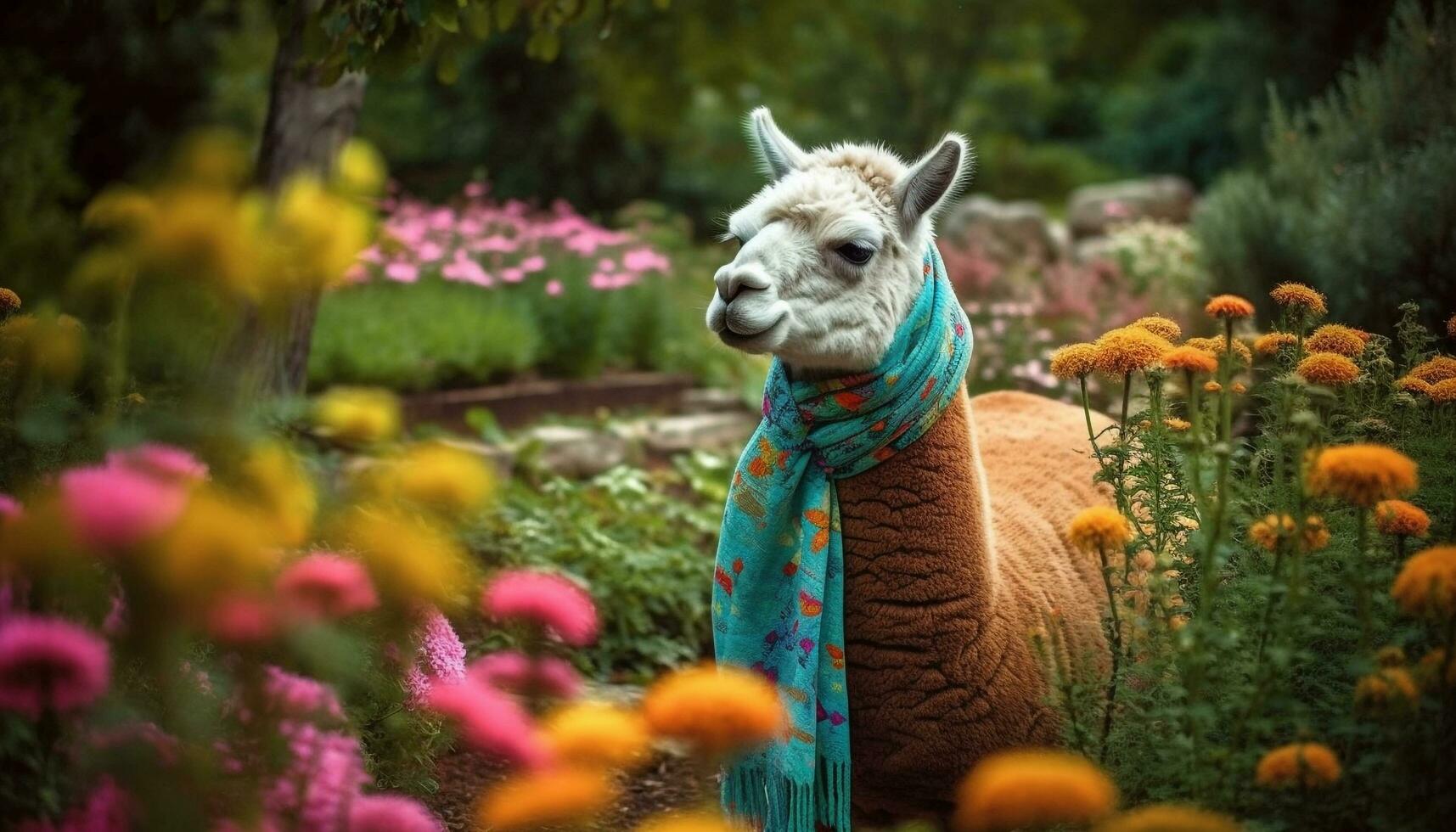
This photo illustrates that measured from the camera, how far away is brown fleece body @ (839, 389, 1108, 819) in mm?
2574

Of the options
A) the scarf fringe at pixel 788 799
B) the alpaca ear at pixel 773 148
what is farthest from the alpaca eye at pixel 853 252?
the scarf fringe at pixel 788 799

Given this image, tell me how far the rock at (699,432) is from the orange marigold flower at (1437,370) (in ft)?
14.0

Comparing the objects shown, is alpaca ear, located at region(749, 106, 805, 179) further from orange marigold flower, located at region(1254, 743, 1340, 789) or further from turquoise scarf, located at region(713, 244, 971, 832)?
orange marigold flower, located at region(1254, 743, 1340, 789)

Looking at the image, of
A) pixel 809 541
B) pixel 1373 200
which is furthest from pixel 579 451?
pixel 1373 200

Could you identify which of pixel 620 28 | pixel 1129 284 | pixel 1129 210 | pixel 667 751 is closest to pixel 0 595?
pixel 667 751

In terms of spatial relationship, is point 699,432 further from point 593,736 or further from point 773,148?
point 593,736

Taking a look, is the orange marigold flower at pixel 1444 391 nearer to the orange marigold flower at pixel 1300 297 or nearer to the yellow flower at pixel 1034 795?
the orange marigold flower at pixel 1300 297

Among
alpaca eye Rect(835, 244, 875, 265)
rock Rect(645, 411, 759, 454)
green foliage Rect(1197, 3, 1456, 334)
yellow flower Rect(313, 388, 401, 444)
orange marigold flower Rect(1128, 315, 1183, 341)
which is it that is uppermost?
green foliage Rect(1197, 3, 1456, 334)

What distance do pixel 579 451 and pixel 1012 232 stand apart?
24.3 feet

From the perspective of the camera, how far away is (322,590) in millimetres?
1384

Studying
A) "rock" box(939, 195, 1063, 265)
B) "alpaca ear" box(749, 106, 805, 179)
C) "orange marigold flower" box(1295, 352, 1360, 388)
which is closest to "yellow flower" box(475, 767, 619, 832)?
"orange marigold flower" box(1295, 352, 1360, 388)

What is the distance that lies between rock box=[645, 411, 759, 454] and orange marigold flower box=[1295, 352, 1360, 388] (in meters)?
4.39

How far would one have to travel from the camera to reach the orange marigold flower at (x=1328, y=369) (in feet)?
7.07

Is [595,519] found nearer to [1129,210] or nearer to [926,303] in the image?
[926,303]
